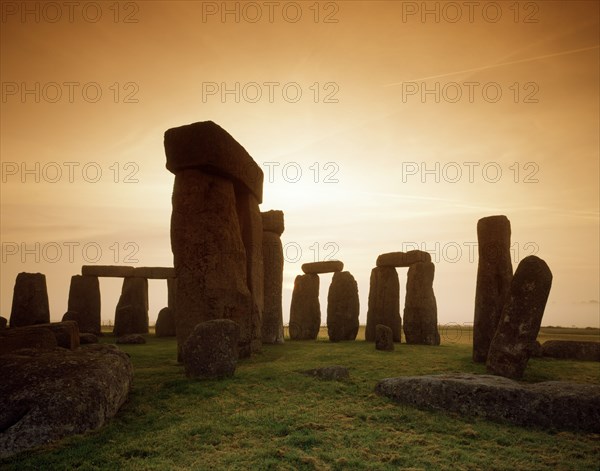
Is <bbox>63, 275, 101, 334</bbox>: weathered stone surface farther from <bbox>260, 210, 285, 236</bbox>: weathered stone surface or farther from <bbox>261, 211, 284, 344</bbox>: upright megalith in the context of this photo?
<bbox>260, 210, 285, 236</bbox>: weathered stone surface

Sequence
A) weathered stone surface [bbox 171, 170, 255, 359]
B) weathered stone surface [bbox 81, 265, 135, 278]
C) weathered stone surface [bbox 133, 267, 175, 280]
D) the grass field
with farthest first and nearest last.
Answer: weathered stone surface [bbox 133, 267, 175, 280] < weathered stone surface [bbox 81, 265, 135, 278] < weathered stone surface [bbox 171, 170, 255, 359] < the grass field

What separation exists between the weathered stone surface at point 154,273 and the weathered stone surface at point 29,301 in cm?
549

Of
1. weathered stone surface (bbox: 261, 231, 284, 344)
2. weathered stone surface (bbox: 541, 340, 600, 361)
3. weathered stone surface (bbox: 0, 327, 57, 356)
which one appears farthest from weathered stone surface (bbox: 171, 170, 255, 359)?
weathered stone surface (bbox: 541, 340, 600, 361)

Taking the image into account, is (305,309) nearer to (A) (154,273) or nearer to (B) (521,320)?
(A) (154,273)

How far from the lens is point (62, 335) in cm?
1125

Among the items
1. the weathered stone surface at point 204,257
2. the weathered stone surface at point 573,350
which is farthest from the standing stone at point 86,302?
the weathered stone surface at point 573,350

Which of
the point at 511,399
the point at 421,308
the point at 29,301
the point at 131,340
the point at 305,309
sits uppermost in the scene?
the point at 29,301

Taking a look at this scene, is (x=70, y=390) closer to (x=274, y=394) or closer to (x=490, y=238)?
(x=274, y=394)

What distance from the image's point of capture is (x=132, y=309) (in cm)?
2442

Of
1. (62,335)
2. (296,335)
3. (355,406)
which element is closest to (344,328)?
(296,335)

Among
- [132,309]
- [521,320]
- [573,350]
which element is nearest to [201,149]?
[521,320]

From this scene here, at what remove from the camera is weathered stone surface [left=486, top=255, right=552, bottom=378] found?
Result: 9.86 meters

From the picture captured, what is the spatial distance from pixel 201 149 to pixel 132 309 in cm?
1578

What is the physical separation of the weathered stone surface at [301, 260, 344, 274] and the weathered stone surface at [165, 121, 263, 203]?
11.2 metres
